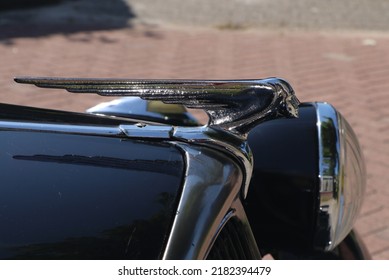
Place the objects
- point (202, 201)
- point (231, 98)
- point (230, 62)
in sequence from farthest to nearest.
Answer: point (230, 62)
point (231, 98)
point (202, 201)

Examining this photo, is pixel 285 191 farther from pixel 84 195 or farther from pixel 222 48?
pixel 222 48

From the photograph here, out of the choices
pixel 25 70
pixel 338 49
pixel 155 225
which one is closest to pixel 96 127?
pixel 155 225

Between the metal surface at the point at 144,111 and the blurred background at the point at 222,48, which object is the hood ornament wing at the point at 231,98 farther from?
the blurred background at the point at 222,48

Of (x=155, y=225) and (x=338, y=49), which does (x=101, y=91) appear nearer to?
(x=155, y=225)

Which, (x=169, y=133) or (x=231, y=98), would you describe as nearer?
(x=169, y=133)

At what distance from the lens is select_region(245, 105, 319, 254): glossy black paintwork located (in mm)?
2051

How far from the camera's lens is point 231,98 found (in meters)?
1.66

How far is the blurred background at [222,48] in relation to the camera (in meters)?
4.83

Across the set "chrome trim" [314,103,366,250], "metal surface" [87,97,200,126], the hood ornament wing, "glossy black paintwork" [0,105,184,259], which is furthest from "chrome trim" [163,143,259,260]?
"metal surface" [87,97,200,126]

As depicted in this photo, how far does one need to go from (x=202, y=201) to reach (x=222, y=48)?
5.15 m

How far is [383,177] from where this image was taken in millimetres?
3852

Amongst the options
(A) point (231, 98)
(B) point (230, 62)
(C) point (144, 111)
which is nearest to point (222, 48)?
(B) point (230, 62)

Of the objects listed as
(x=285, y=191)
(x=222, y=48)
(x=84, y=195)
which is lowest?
(x=222, y=48)

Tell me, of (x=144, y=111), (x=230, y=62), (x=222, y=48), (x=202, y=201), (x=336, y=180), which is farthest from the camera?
(x=222, y=48)
